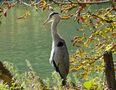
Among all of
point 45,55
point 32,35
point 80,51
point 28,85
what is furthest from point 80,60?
point 32,35

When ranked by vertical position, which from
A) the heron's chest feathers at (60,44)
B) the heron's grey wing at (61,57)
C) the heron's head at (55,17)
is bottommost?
the heron's grey wing at (61,57)

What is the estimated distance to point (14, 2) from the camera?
12.2 ft

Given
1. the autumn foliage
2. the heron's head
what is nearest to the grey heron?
the heron's head

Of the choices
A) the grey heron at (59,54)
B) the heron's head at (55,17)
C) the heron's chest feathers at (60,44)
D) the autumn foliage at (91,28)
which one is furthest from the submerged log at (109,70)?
the heron's head at (55,17)

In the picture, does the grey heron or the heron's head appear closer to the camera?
the grey heron

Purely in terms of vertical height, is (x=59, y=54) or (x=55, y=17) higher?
(x=55, y=17)

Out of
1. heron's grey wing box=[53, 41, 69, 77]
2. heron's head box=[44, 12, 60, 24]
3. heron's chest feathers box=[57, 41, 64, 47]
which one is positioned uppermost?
heron's head box=[44, 12, 60, 24]

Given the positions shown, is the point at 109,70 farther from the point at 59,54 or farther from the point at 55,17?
the point at 55,17

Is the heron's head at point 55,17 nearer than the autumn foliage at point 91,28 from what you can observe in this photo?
No

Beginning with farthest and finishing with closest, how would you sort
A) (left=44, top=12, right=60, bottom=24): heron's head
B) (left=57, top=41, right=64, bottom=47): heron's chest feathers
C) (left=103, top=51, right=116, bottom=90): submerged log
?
(left=44, top=12, right=60, bottom=24): heron's head → (left=57, top=41, right=64, bottom=47): heron's chest feathers → (left=103, top=51, right=116, bottom=90): submerged log

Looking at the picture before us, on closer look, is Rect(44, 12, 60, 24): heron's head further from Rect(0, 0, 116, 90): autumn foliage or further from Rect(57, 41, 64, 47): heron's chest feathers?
Rect(0, 0, 116, 90): autumn foliage

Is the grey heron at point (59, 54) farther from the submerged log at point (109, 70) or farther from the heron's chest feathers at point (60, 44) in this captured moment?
the submerged log at point (109, 70)

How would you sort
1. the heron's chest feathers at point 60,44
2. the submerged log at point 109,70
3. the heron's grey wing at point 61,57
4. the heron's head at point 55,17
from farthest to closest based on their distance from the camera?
the heron's head at point 55,17, the heron's chest feathers at point 60,44, the heron's grey wing at point 61,57, the submerged log at point 109,70

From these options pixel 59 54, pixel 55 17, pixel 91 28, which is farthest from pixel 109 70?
pixel 55 17
